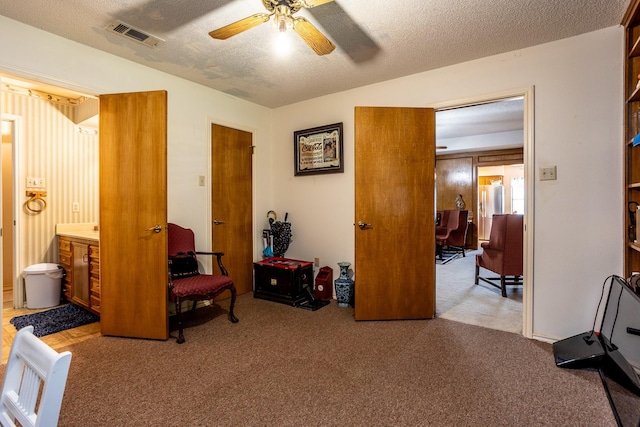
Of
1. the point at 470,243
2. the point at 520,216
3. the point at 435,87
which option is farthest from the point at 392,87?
the point at 470,243

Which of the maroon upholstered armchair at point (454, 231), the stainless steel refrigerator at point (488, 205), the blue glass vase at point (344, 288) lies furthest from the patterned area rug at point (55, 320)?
the stainless steel refrigerator at point (488, 205)

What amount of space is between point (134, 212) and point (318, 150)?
2142 mm

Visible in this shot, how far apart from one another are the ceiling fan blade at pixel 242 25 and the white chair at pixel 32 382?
179 cm

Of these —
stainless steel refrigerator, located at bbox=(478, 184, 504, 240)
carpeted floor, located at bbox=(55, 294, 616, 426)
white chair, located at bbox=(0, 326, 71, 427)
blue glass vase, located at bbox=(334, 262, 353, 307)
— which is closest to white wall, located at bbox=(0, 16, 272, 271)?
blue glass vase, located at bbox=(334, 262, 353, 307)

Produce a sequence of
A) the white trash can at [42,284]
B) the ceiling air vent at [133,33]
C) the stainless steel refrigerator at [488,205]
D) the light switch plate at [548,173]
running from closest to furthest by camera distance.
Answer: the ceiling air vent at [133,33], the light switch plate at [548,173], the white trash can at [42,284], the stainless steel refrigerator at [488,205]

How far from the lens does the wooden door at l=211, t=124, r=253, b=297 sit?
3746 millimetres

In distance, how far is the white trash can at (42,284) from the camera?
3.48 m

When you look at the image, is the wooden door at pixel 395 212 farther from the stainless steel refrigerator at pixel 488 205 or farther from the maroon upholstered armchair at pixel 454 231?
the stainless steel refrigerator at pixel 488 205

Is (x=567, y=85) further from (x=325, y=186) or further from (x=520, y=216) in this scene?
(x=325, y=186)

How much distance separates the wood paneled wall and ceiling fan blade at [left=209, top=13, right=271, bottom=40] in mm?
6505

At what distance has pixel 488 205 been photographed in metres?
9.41

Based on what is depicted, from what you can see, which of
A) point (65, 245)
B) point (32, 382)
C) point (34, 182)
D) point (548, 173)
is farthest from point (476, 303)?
point (34, 182)

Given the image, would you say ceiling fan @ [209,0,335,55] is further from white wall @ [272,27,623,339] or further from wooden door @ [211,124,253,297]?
wooden door @ [211,124,253,297]

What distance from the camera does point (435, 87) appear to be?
3.18 meters
